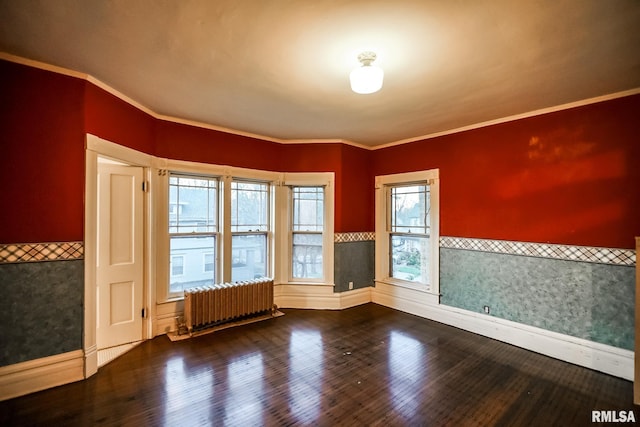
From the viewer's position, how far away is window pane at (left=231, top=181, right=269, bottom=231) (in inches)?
167

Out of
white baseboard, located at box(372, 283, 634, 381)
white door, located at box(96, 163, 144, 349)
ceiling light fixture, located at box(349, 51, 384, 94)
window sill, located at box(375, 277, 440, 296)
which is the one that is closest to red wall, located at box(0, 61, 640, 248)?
white door, located at box(96, 163, 144, 349)

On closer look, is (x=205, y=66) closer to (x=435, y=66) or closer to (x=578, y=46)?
(x=435, y=66)

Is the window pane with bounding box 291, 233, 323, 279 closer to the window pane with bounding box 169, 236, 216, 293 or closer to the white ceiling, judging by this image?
the window pane with bounding box 169, 236, 216, 293

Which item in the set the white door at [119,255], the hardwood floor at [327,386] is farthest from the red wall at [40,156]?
the hardwood floor at [327,386]

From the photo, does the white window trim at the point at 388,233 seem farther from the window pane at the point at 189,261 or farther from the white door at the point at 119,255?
the white door at the point at 119,255

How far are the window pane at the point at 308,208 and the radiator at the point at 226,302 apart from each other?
3.56 ft

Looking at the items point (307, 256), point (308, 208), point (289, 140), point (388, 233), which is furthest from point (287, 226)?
point (388, 233)

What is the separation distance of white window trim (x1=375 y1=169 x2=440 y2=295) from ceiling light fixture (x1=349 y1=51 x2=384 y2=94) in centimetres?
246

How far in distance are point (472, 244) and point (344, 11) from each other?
3.27m

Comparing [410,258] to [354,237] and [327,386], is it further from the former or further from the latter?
[327,386]

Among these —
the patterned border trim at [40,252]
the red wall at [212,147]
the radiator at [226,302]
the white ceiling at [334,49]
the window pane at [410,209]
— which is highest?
the white ceiling at [334,49]

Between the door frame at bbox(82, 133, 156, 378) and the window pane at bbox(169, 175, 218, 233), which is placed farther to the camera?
the window pane at bbox(169, 175, 218, 233)

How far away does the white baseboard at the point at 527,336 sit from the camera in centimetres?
271

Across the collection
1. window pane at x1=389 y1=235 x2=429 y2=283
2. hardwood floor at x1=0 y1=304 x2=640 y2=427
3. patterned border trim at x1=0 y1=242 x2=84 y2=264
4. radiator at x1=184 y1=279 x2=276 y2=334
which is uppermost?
patterned border trim at x1=0 y1=242 x2=84 y2=264
